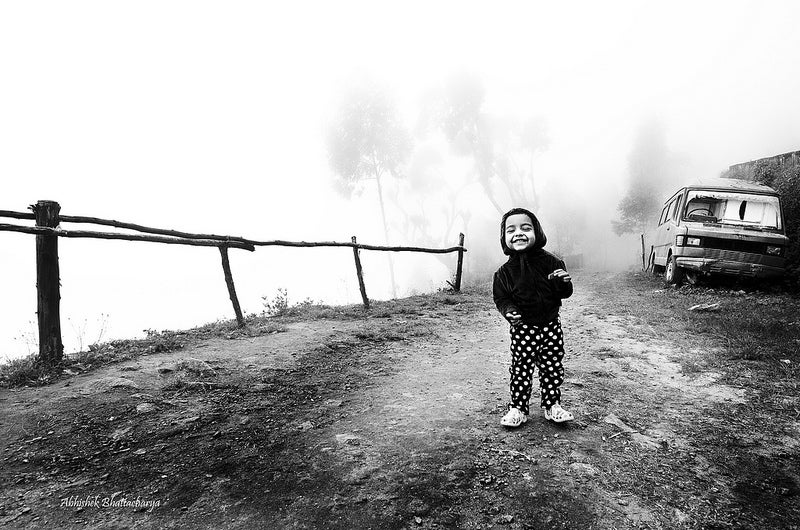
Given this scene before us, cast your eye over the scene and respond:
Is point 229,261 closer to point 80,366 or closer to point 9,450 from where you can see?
point 80,366

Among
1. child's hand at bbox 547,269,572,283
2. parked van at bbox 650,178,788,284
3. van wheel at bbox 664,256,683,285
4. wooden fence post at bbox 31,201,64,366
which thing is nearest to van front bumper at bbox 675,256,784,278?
parked van at bbox 650,178,788,284

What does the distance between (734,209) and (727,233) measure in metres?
0.91

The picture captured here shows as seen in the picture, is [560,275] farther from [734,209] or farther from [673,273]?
[734,209]

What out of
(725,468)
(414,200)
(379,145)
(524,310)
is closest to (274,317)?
(524,310)

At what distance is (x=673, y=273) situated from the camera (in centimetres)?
924

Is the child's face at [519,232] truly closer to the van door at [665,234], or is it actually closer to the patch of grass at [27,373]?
the patch of grass at [27,373]

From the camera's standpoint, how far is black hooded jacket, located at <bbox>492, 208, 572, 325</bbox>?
2943mm

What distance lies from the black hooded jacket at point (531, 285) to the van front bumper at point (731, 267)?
24.3ft

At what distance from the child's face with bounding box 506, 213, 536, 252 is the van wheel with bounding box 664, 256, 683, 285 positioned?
7.87 metres

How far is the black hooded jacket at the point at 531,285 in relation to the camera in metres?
2.94

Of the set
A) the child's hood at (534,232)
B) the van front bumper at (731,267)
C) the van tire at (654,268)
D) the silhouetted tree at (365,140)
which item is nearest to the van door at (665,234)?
the van tire at (654,268)

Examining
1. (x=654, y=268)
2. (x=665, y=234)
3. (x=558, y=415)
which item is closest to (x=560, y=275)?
(x=558, y=415)

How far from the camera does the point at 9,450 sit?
261 centimetres

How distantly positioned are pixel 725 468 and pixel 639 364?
7.24 ft
